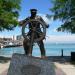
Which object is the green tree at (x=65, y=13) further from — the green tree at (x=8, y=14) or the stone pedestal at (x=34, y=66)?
the stone pedestal at (x=34, y=66)

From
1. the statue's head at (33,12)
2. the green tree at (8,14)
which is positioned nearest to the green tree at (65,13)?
the green tree at (8,14)

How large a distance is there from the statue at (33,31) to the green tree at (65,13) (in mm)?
13888

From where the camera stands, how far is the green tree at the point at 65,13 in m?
26.6

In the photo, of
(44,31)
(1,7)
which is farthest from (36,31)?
(1,7)

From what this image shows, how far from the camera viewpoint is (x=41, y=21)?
1236 centimetres

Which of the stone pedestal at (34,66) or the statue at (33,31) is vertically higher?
the statue at (33,31)

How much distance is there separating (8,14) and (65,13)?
5133 mm

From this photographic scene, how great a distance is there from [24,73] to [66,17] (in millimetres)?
16004

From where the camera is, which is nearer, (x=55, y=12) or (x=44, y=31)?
(x=44, y=31)

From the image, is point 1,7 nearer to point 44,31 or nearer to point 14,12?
point 14,12

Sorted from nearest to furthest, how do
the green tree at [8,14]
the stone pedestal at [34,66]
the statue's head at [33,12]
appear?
the stone pedestal at [34,66] < the statue's head at [33,12] < the green tree at [8,14]

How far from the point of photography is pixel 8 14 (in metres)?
25.6

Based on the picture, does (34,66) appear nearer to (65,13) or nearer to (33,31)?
(33,31)

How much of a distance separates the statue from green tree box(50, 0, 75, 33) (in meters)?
13.9
